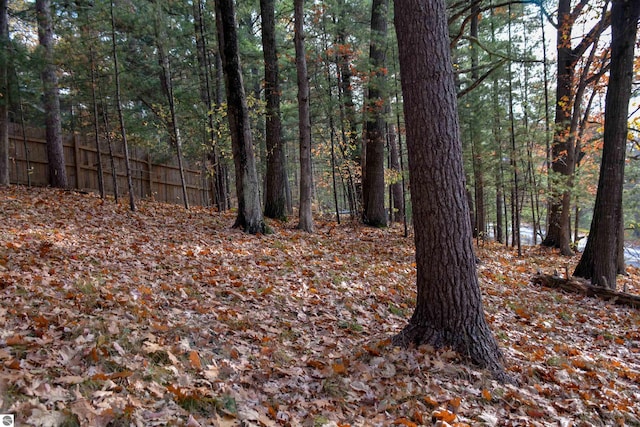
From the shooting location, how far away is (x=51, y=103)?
11.9m

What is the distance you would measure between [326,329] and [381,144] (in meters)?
9.21

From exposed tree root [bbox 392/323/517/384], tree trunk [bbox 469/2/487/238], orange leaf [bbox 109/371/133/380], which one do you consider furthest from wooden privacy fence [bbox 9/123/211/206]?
orange leaf [bbox 109/371/133/380]

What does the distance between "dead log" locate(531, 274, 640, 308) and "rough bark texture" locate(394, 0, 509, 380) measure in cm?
493

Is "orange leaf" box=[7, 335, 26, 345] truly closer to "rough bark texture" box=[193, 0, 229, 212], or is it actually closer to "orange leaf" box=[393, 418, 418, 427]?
"orange leaf" box=[393, 418, 418, 427]

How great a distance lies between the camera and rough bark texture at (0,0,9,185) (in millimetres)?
10806

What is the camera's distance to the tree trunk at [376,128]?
36.5 ft

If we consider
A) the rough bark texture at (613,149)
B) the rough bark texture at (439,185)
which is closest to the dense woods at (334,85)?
the rough bark texture at (613,149)

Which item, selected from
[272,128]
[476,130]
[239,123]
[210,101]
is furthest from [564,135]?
[210,101]

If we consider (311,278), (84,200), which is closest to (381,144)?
(311,278)

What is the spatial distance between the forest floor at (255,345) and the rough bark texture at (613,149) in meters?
1.03

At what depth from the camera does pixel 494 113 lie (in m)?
11.4

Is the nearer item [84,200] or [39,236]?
[39,236]

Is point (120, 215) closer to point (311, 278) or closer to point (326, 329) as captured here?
point (311, 278)

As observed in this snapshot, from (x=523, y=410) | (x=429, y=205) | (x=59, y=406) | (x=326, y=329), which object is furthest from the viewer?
(x=326, y=329)
